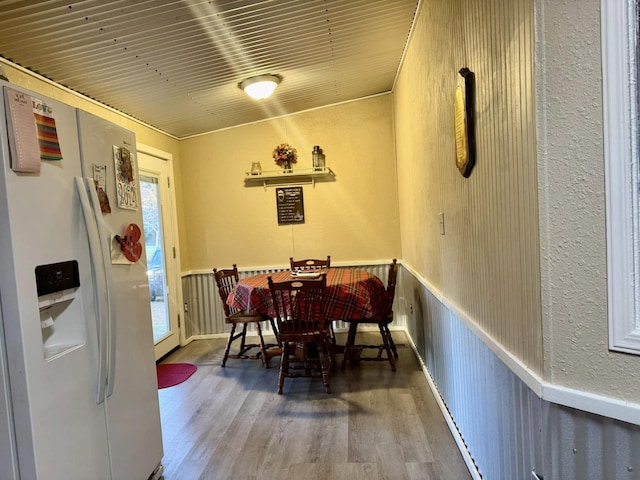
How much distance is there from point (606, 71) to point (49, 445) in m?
1.97

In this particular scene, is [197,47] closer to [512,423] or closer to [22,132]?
[22,132]

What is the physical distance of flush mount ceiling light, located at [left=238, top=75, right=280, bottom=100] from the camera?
317 centimetres

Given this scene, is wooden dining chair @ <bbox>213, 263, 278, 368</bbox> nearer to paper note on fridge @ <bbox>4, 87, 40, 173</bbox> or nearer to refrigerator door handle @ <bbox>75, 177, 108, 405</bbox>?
refrigerator door handle @ <bbox>75, 177, 108, 405</bbox>

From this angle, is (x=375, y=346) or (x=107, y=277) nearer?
(x=107, y=277)

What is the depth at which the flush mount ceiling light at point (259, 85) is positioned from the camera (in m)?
3.17

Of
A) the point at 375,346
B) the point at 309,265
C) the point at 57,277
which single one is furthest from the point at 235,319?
the point at 57,277

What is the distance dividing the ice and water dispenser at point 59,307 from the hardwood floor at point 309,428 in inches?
40.6

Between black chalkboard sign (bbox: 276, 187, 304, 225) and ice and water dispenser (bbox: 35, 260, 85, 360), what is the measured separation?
10.2 feet

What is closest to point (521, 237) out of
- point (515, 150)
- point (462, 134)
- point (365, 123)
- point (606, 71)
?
point (515, 150)

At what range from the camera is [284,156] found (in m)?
4.34

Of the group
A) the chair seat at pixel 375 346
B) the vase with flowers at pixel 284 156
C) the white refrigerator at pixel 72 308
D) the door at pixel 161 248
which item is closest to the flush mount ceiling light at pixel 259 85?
the vase with flowers at pixel 284 156

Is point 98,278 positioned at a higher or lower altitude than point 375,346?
higher

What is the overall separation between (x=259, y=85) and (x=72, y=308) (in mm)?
2348

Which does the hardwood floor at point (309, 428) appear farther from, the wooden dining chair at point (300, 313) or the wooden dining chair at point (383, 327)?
the wooden dining chair at point (300, 313)
